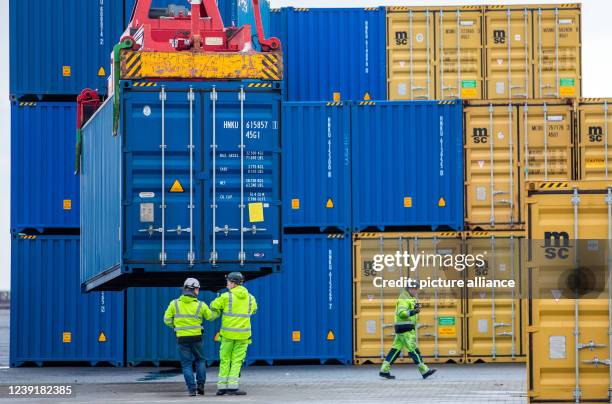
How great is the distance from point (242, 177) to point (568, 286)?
573 centimetres

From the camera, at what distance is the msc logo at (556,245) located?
15844 mm

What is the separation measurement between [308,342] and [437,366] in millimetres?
2625

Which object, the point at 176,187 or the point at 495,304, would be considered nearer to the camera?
the point at 176,187

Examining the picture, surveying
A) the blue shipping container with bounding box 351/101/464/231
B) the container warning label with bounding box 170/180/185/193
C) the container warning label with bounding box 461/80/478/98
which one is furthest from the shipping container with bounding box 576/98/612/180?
the container warning label with bounding box 170/180/185/193

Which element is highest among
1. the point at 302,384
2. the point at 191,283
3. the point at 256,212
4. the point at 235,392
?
the point at 256,212

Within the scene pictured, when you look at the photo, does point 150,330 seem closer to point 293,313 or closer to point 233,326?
point 293,313

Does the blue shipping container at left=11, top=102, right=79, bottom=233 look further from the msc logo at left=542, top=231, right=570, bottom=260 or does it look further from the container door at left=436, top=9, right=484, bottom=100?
the msc logo at left=542, top=231, right=570, bottom=260

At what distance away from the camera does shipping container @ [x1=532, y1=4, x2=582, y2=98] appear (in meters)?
29.0

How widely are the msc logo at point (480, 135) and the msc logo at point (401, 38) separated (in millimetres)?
2471

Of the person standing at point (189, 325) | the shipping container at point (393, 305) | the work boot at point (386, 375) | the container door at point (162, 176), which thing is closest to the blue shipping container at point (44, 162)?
the shipping container at point (393, 305)

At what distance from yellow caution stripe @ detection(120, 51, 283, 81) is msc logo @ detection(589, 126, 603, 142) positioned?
1005cm

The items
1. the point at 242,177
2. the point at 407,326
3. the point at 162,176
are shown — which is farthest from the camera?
the point at 407,326

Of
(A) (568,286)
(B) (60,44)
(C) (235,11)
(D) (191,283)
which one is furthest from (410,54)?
(A) (568,286)

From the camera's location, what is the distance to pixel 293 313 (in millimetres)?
27984
